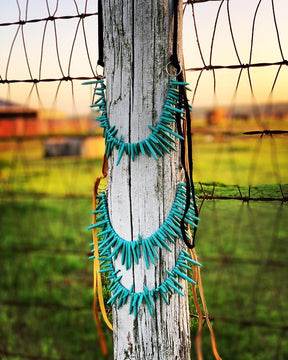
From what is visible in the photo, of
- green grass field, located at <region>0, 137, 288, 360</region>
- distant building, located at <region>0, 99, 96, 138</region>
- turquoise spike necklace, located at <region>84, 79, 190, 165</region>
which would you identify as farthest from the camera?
distant building, located at <region>0, 99, 96, 138</region>

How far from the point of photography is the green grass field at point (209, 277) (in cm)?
180

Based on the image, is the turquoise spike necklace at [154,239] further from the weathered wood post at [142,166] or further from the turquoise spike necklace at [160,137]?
the turquoise spike necklace at [160,137]

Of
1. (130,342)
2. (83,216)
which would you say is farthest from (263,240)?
(130,342)

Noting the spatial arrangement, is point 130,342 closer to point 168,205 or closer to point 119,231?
point 119,231

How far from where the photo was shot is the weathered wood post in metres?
1.25

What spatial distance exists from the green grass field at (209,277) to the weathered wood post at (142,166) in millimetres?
342

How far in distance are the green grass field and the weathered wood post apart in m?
0.34

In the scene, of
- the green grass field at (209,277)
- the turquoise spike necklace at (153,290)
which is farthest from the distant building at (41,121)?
the turquoise spike necklace at (153,290)

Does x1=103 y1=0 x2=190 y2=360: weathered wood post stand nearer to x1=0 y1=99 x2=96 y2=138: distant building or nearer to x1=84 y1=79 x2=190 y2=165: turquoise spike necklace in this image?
x1=84 y1=79 x2=190 y2=165: turquoise spike necklace

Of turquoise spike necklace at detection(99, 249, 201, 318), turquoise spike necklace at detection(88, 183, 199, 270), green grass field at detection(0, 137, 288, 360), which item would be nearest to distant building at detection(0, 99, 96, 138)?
green grass field at detection(0, 137, 288, 360)

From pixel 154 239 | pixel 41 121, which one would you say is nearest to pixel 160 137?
pixel 154 239

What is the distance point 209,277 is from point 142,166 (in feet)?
9.55

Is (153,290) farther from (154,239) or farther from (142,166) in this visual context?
(142,166)

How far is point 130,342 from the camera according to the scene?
140cm
